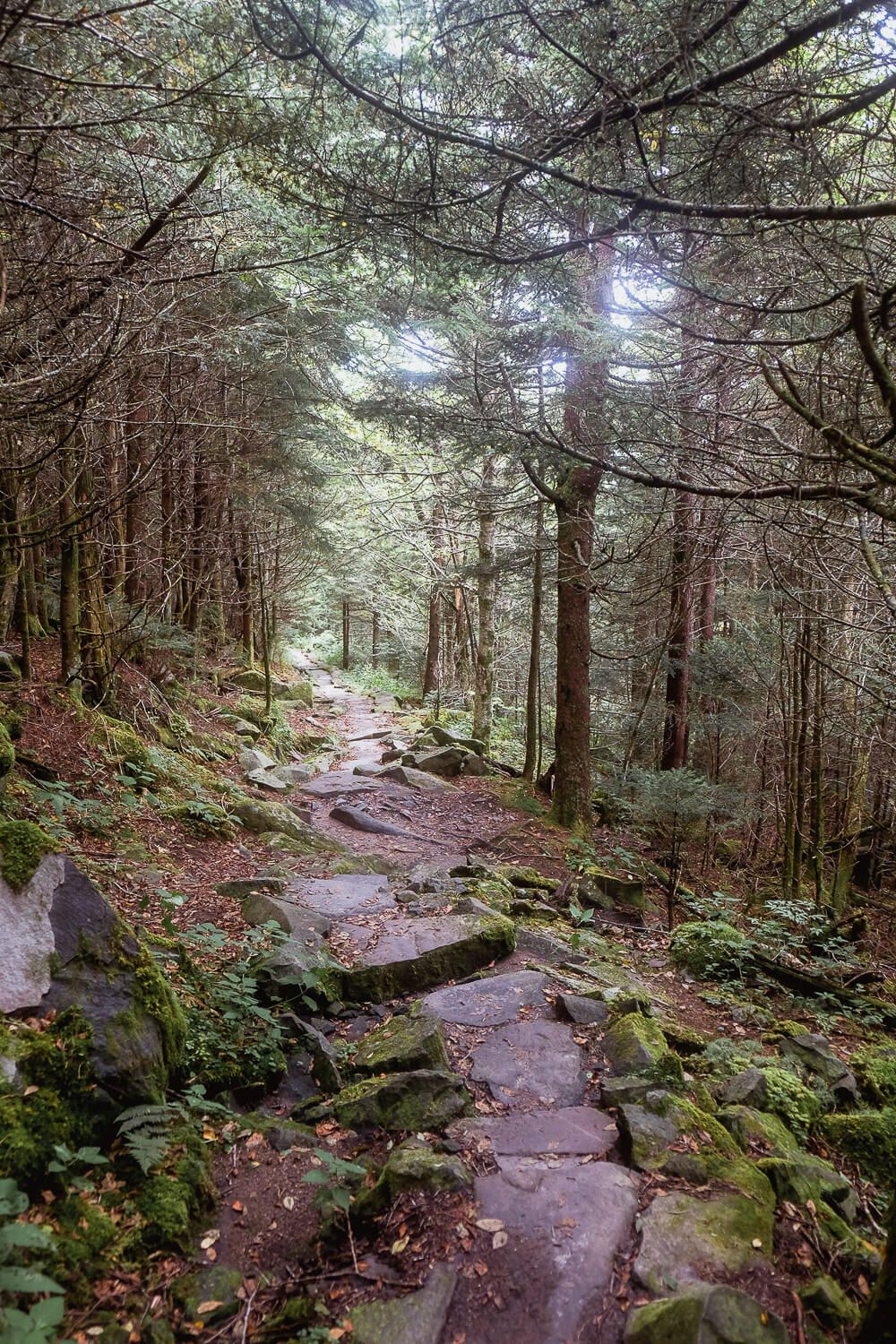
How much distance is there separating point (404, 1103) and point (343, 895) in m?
3.11

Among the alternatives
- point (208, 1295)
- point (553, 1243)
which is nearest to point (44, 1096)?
point (208, 1295)

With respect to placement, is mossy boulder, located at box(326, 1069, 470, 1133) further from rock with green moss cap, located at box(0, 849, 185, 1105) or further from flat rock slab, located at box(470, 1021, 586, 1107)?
rock with green moss cap, located at box(0, 849, 185, 1105)

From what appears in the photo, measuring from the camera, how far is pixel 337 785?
37.1ft

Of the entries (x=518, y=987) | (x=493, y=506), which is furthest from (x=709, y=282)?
(x=493, y=506)

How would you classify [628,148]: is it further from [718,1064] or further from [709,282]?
[718,1064]

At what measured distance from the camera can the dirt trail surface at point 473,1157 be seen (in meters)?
2.48

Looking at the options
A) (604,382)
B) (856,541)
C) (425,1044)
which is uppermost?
(604,382)

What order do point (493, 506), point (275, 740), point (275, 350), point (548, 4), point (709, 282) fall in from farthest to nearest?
1. point (275, 740)
2. point (493, 506)
3. point (275, 350)
4. point (709, 282)
5. point (548, 4)

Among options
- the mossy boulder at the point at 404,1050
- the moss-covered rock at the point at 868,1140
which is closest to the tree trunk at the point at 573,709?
the moss-covered rock at the point at 868,1140

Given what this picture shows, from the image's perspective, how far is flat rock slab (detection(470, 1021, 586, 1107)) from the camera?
12.5 feet

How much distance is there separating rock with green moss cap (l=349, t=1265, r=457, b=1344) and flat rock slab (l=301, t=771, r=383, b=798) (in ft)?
27.6

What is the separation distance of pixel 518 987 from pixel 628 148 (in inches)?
207

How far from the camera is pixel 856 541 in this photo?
392cm

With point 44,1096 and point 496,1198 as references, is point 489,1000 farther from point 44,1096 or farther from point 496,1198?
point 44,1096
